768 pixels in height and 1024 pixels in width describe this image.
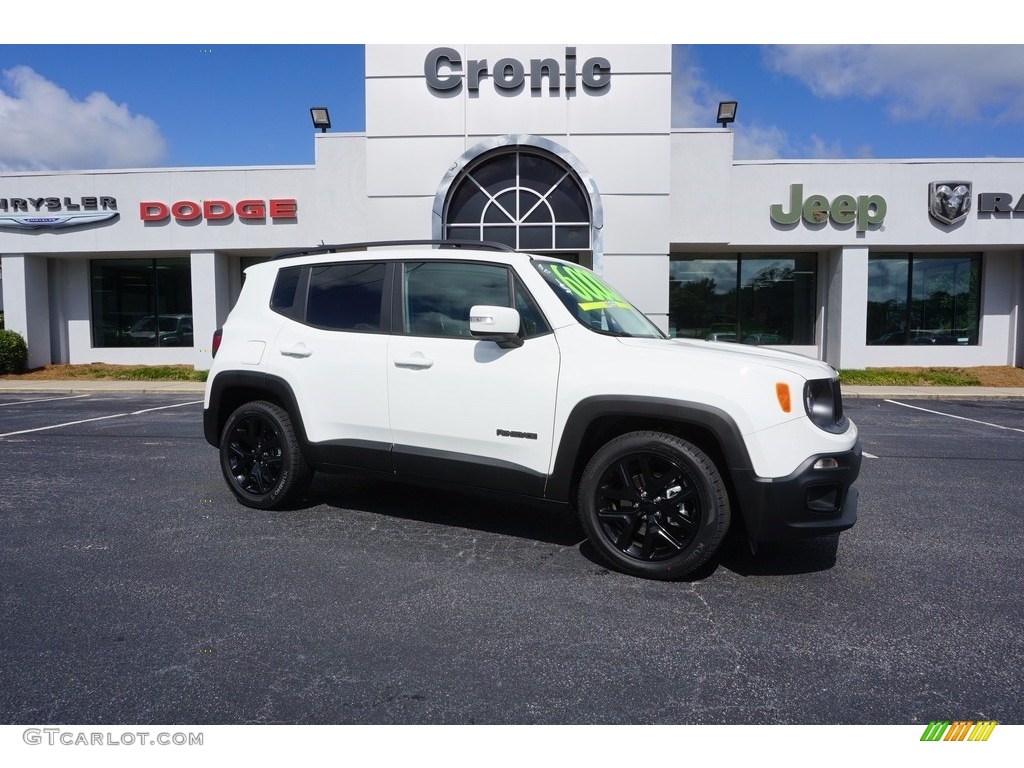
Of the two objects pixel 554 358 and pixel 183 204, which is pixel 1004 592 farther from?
pixel 183 204

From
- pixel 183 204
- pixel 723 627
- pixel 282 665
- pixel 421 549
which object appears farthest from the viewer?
pixel 183 204

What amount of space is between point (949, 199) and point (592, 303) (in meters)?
17.2

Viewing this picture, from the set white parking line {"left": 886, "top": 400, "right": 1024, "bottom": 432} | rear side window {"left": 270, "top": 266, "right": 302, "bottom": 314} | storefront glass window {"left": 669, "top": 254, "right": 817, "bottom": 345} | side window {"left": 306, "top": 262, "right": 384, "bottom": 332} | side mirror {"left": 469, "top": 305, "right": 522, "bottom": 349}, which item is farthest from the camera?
storefront glass window {"left": 669, "top": 254, "right": 817, "bottom": 345}

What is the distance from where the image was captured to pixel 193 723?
8.70 feet

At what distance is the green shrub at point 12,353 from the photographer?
18.7 metres

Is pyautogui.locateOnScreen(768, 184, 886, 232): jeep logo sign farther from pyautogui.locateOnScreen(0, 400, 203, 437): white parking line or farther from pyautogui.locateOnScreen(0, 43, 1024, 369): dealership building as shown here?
pyautogui.locateOnScreen(0, 400, 203, 437): white parking line

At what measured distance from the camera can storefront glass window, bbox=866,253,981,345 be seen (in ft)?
64.0

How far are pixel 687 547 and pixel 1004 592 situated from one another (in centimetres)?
174

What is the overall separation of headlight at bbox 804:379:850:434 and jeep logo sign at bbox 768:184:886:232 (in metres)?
15.3

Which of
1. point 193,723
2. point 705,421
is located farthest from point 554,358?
point 193,723

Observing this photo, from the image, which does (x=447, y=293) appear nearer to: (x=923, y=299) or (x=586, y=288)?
(x=586, y=288)
